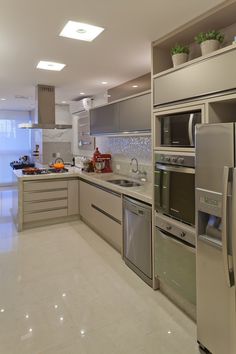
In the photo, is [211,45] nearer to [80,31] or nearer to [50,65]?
[80,31]

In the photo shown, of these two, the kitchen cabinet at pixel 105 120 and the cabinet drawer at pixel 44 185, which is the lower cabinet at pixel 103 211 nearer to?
the cabinet drawer at pixel 44 185

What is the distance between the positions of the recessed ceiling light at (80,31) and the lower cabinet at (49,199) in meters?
2.55

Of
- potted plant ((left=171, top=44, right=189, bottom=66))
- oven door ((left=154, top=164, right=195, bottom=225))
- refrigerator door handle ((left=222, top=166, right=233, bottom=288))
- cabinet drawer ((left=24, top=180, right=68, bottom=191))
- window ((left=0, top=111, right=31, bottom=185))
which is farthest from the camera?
window ((left=0, top=111, right=31, bottom=185))

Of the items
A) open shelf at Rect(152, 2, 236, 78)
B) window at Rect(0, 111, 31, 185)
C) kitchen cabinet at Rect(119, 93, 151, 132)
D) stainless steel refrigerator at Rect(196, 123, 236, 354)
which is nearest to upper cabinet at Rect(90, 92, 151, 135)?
kitchen cabinet at Rect(119, 93, 151, 132)

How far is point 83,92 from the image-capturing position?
5188 millimetres

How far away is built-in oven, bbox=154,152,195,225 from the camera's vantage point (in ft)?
6.70

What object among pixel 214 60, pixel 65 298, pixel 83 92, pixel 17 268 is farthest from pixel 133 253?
pixel 83 92

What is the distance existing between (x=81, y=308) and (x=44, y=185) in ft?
8.41

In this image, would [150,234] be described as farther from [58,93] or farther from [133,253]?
[58,93]

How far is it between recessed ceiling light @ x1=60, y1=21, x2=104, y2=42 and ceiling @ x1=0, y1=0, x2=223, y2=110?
0.19ft

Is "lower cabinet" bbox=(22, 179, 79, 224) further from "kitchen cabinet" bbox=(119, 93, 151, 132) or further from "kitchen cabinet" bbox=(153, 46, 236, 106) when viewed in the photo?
"kitchen cabinet" bbox=(153, 46, 236, 106)

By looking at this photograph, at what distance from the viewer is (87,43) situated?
8.76 feet

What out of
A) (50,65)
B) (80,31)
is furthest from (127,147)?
(80,31)

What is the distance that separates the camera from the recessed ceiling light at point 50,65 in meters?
3.35
